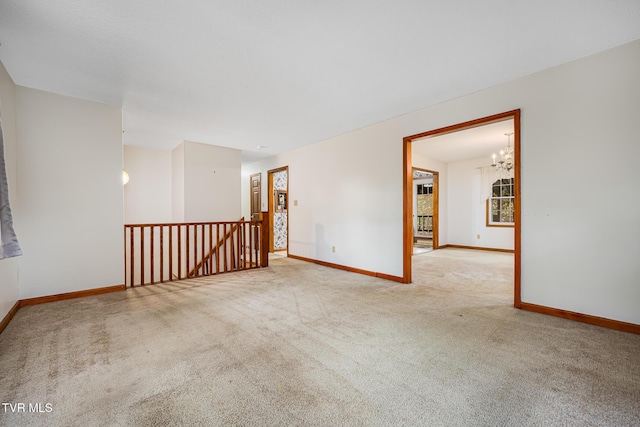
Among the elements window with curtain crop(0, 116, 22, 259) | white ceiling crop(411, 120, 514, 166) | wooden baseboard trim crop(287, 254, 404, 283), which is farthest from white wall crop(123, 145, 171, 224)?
white ceiling crop(411, 120, 514, 166)

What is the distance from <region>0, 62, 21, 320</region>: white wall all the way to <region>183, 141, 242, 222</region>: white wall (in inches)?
96.5

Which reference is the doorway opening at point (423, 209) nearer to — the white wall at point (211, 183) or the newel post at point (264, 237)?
the newel post at point (264, 237)

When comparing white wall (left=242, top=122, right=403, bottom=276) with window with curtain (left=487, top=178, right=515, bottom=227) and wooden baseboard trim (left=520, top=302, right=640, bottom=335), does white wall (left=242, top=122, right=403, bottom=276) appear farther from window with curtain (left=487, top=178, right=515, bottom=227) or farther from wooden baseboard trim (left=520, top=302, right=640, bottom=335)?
window with curtain (left=487, top=178, right=515, bottom=227)

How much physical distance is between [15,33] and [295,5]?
2206mm

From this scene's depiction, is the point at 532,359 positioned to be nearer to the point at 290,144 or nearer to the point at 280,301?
the point at 280,301

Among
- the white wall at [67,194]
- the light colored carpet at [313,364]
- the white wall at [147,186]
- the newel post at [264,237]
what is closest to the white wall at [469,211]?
the light colored carpet at [313,364]

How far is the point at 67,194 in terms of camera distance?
3.18 meters

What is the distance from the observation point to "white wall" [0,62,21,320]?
2.46 metres

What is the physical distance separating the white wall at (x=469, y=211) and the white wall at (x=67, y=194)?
7895 millimetres

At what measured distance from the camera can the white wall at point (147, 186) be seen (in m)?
5.43

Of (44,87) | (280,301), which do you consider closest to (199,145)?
(44,87)

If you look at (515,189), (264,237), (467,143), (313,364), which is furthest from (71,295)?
(467,143)

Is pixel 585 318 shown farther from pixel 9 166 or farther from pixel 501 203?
pixel 9 166

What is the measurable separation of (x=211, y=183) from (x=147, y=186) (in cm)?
141
